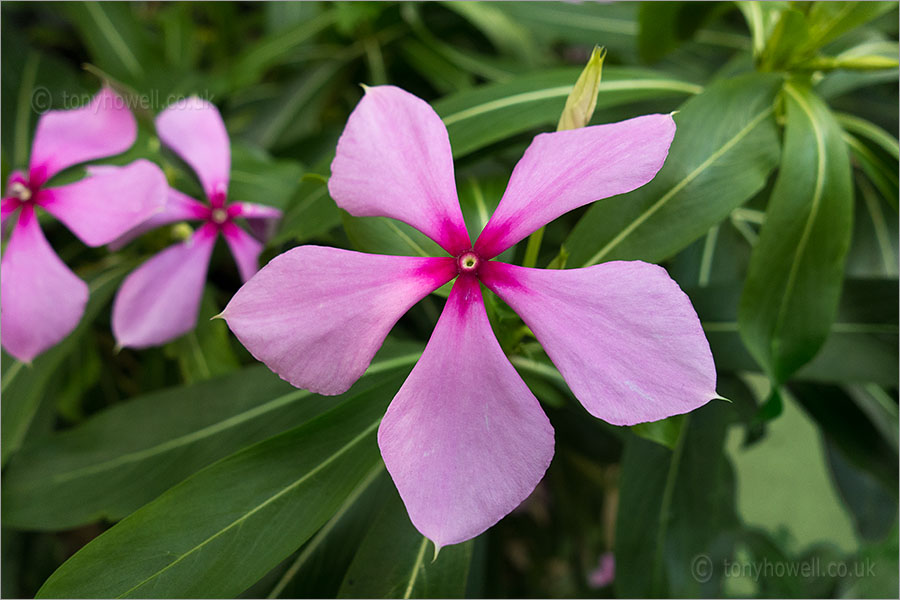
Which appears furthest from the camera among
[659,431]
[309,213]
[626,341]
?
[309,213]

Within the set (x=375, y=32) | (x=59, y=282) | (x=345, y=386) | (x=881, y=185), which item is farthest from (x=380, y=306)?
(x=375, y=32)

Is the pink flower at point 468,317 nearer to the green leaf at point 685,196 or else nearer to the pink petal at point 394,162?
the pink petal at point 394,162

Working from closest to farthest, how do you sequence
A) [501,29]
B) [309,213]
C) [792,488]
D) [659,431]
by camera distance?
[659,431]
[309,213]
[501,29]
[792,488]

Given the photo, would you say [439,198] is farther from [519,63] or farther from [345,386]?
[519,63]

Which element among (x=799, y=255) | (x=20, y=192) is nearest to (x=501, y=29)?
(x=799, y=255)

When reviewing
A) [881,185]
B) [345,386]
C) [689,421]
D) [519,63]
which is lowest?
[689,421]

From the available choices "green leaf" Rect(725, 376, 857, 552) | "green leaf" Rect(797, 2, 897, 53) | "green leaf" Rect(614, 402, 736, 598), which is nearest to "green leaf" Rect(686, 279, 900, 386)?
"green leaf" Rect(614, 402, 736, 598)

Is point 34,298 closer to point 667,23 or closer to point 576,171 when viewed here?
point 576,171
